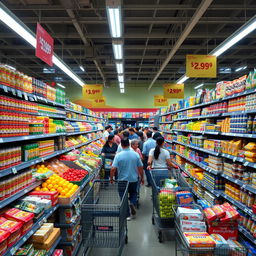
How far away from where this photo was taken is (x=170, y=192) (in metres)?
3.98

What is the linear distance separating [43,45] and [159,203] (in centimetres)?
434

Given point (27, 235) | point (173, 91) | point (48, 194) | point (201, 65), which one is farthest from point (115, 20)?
point (173, 91)

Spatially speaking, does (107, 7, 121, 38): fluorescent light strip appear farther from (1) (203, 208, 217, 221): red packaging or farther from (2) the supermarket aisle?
(2) the supermarket aisle

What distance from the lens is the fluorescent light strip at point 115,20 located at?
4961 mm

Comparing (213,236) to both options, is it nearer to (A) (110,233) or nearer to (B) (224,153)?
(A) (110,233)

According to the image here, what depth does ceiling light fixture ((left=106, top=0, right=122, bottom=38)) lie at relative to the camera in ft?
15.4

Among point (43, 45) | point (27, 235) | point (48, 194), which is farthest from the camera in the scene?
point (43, 45)

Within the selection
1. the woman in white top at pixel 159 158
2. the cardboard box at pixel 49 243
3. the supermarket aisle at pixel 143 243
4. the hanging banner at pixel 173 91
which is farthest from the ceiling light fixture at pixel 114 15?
the hanging banner at pixel 173 91

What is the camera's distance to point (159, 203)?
4.04m

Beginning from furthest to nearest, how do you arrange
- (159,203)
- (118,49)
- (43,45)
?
(118,49) → (43,45) → (159,203)

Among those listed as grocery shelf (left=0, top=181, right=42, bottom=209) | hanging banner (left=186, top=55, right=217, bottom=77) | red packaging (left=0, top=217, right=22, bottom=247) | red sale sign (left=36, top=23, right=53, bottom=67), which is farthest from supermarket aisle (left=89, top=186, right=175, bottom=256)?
hanging banner (left=186, top=55, right=217, bottom=77)

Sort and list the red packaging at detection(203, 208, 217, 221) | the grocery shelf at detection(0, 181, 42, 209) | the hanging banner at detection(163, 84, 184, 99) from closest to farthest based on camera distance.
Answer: the grocery shelf at detection(0, 181, 42, 209), the red packaging at detection(203, 208, 217, 221), the hanging banner at detection(163, 84, 184, 99)

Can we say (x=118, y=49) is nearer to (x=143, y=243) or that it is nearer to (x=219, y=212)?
(x=143, y=243)

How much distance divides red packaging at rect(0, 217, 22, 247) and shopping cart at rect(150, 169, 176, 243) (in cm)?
242
